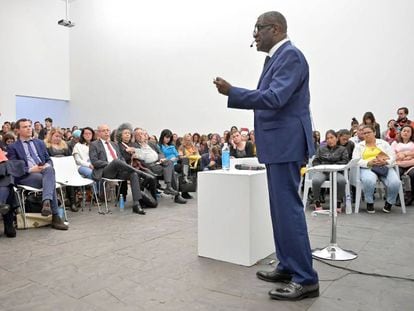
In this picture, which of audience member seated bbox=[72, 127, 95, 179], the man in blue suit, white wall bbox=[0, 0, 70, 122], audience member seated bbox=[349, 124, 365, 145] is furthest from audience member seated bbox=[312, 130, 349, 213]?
white wall bbox=[0, 0, 70, 122]

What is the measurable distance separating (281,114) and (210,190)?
92 centimetres

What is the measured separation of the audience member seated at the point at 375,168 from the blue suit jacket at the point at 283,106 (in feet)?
9.39

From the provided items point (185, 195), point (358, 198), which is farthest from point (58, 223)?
point (358, 198)

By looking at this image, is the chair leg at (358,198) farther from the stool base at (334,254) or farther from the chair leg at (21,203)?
the chair leg at (21,203)

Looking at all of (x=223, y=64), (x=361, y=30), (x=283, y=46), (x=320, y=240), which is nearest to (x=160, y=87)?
(x=223, y=64)

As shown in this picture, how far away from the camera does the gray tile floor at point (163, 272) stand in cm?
192

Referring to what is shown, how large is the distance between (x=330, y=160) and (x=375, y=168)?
0.53 m

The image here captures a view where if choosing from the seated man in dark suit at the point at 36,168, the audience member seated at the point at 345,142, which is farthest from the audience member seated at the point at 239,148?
the seated man in dark suit at the point at 36,168

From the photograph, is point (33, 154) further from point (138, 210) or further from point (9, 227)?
point (138, 210)

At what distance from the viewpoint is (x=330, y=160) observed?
15.5 feet

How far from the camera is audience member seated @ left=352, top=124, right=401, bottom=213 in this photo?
175 inches

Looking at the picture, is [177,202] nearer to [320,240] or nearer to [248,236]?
[320,240]

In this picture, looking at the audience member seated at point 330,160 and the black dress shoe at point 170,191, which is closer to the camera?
the audience member seated at point 330,160

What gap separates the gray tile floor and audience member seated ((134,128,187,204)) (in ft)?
5.11
